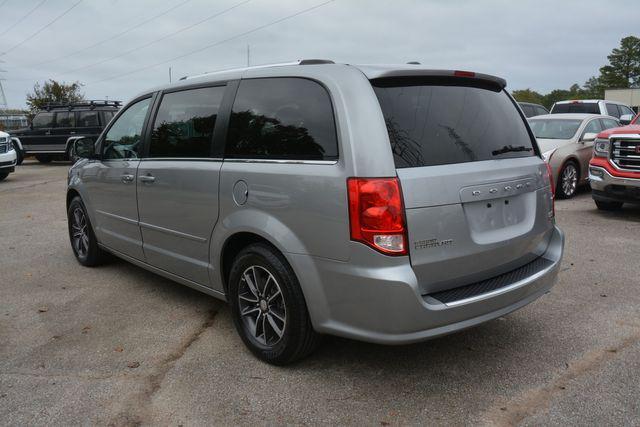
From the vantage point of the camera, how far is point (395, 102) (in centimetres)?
298

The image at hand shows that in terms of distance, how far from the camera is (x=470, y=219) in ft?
9.68

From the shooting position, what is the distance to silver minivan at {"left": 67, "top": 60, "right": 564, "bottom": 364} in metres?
2.78

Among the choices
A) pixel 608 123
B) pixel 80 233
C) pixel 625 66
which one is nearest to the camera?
pixel 80 233

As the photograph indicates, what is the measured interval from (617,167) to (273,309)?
259 inches

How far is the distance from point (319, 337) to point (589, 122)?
973cm

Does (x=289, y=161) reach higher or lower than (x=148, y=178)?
higher

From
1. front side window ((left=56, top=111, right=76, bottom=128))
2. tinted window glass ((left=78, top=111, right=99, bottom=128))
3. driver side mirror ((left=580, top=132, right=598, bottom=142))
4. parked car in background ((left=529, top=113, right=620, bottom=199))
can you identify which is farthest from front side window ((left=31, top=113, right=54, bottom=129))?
driver side mirror ((left=580, top=132, right=598, bottom=142))

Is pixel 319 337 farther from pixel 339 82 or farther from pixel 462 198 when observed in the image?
pixel 339 82

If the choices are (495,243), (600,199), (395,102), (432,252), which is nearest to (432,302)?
(432,252)

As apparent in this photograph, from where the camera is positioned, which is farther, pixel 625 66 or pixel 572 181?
pixel 625 66

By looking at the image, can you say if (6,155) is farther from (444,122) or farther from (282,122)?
(444,122)

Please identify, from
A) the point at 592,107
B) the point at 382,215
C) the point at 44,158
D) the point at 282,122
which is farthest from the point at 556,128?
→ the point at 44,158

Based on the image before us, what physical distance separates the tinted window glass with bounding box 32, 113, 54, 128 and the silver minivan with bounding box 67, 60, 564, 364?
17.8 meters

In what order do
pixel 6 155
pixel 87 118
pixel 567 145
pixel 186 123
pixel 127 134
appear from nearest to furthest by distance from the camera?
pixel 186 123, pixel 127 134, pixel 567 145, pixel 6 155, pixel 87 118
